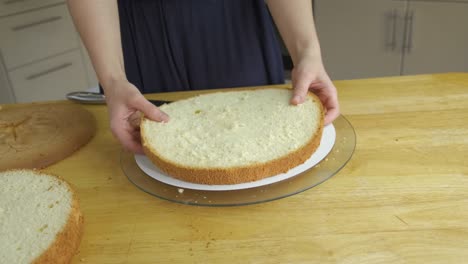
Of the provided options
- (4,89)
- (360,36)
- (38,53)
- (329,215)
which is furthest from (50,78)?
(329,215)

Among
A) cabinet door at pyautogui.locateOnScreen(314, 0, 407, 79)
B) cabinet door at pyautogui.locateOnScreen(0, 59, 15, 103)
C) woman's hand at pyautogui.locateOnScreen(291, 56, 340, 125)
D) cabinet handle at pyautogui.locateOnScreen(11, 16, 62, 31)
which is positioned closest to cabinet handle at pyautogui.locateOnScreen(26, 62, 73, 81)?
cabinet door at pyautogui.locateOnScreen(0, 59, 15, 103)

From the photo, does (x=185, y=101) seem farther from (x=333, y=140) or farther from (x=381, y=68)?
(x=381, y=68)

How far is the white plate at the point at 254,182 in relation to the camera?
0.71 m

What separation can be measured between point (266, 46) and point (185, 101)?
38 cm

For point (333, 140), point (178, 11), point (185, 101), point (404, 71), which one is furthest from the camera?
→ point (404, 71)

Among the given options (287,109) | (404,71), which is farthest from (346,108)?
(404,71)

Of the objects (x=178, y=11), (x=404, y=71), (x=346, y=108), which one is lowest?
(x=404, y=71)

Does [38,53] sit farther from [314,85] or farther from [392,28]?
[314,85]

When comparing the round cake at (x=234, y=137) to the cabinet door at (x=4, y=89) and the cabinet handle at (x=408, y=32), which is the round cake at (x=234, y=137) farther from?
the cabinet door at (x=4, y=89)

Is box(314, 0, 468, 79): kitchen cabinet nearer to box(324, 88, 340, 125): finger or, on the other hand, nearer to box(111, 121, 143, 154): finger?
box(324, 88, 340, 125): finger

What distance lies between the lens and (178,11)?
1.15 meters

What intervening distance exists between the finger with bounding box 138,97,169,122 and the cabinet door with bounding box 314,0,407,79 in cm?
198

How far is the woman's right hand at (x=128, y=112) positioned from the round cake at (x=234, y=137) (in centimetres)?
3

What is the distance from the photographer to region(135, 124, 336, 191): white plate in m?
0.71
